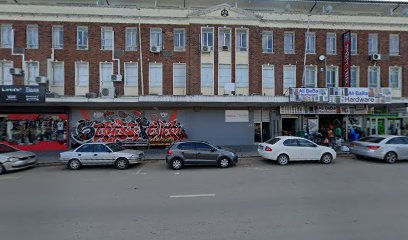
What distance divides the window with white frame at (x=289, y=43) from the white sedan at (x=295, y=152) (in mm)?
9947

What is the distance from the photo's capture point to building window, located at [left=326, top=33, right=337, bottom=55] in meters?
20.3

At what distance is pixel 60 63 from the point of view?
18438 millimetres

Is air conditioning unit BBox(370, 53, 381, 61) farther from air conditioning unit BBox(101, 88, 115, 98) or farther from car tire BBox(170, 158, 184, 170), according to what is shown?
air conditioning unit BBox(101, 88, 115, 98)

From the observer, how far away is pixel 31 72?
59.7ft

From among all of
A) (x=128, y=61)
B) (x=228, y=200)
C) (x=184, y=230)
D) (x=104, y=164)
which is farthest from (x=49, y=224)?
(x=128, y=61)

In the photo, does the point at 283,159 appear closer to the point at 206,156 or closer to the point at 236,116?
the point at 206,156

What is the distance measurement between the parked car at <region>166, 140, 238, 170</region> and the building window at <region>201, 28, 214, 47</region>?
9515mm

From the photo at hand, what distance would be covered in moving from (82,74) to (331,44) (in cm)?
1940

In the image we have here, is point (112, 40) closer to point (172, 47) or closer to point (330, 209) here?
point (172, 47)

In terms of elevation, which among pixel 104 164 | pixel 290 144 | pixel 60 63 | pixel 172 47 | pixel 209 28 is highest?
pixel 209 28

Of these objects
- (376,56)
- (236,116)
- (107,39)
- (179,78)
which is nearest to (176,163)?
(236,116)

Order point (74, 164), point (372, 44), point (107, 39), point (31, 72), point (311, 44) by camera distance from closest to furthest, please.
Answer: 1. point (74, 164)
2. point (31, 72)
3. point (107, 39)
4. point (311, 44)
5. point (372, 44)

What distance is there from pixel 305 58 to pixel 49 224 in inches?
778

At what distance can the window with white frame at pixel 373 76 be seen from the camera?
20.6 m
